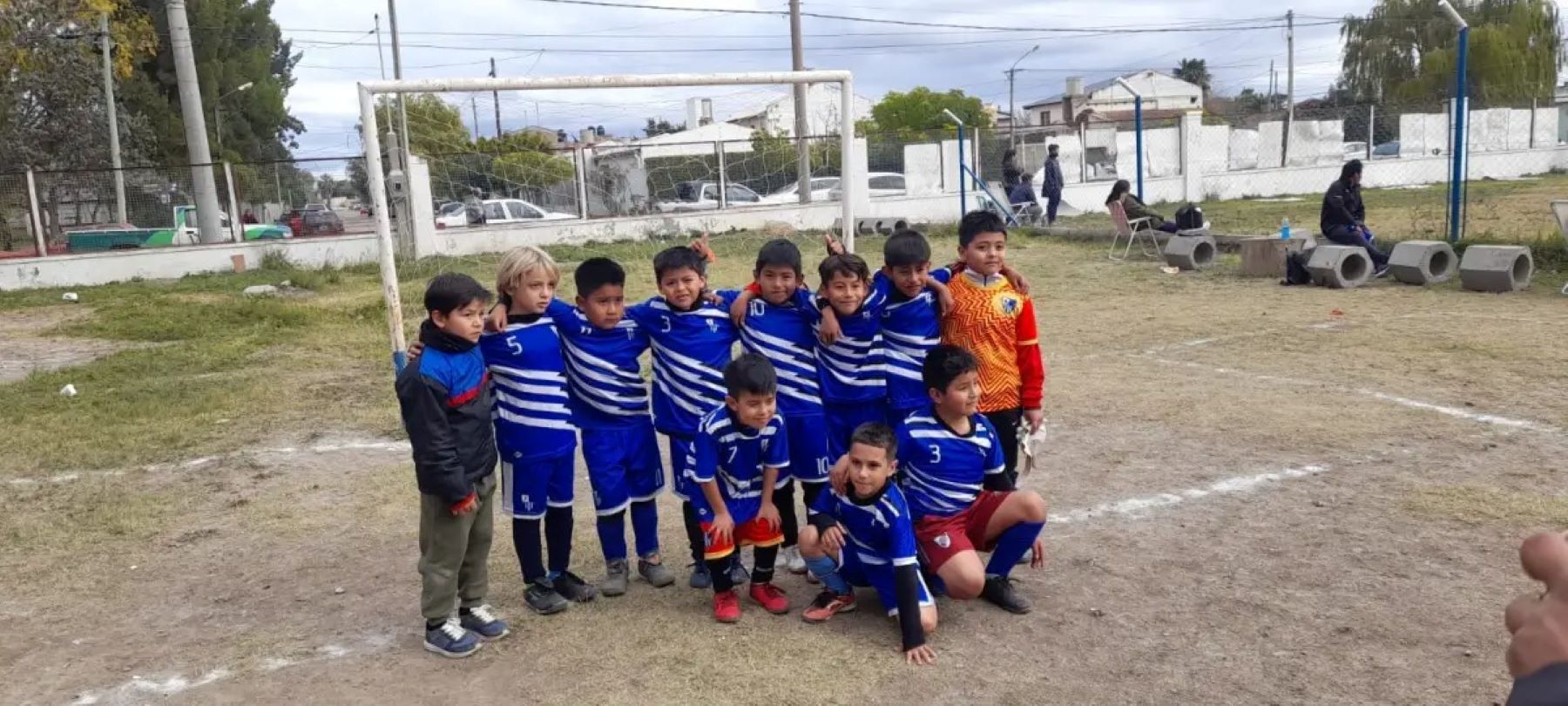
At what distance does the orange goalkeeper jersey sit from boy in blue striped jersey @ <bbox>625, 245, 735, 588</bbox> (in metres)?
0.92

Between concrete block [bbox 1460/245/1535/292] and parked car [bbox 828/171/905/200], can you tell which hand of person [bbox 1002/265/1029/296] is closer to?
concrete block [bbox 1460/245/1535/292]

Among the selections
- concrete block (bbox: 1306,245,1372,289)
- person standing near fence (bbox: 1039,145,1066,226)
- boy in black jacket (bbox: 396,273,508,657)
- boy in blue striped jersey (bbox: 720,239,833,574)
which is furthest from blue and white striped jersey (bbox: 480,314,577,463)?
person standing near fence (bbox: 1039,145,1066,226)

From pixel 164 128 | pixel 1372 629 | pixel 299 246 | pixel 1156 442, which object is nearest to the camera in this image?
pixel 1372 629

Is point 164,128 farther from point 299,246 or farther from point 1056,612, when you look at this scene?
point 1056,612

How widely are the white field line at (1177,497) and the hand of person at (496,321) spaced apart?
8.18 ft

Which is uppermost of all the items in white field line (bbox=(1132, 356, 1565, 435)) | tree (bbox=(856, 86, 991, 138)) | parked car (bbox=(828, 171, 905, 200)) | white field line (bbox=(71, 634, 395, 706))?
tree (bbox=(856, 86, 991, 138))

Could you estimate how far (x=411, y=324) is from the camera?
31.1ft

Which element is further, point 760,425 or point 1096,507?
point 1096,507

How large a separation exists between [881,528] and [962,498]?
37 cm

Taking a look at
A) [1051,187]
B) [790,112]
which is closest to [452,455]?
[1051,187]

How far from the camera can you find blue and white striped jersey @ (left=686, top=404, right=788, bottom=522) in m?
3.84

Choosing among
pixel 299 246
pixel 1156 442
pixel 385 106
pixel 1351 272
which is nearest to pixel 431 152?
pixel 299 246

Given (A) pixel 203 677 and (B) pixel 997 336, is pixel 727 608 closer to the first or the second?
(B) pixel 997 336

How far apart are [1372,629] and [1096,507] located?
59.6 inches
